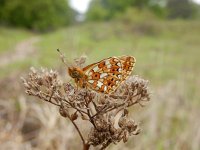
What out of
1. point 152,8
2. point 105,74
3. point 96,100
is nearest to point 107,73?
Result: point 105,74

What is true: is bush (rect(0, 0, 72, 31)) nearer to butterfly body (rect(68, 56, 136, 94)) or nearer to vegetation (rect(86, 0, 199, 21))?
vegetation (rect(86, 0, 199, 21))

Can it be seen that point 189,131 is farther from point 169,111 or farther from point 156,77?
point 156,77

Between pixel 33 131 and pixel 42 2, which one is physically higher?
pixel 42 2

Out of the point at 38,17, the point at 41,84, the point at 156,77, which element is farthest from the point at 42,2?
the point at 41,84

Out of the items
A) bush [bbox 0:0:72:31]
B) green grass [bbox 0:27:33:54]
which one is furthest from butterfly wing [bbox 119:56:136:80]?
bush [bbox 0:0:72:31]

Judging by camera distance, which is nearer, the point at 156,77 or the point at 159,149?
the point at 159,149

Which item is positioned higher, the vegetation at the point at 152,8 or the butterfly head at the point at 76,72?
the vegetation at the point at 152,8

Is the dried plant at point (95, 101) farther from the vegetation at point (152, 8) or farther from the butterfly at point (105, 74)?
the vegetation at point (152, 8)

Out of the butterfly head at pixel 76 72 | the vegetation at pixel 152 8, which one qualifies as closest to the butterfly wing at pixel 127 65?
the butterfly head at pixel 76 72
